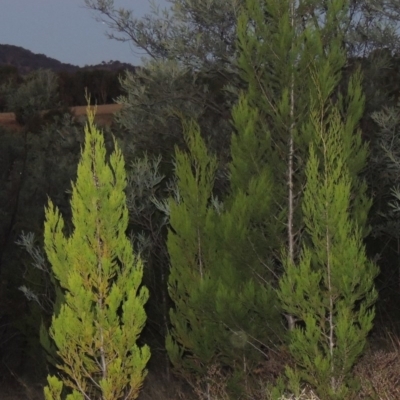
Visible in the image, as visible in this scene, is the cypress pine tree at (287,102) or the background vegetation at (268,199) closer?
the background vegetation at (268,199)

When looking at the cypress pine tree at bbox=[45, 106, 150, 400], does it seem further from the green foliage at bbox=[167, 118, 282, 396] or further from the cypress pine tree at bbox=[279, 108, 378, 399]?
the cypress pine tree at bbox=[279, 108, 378, 399]

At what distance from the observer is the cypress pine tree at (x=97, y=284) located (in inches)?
317

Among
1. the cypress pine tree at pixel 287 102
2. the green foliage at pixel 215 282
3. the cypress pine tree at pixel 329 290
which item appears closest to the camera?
the cypress pine tree at pixel 329 290

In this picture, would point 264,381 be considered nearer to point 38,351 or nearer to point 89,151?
point 89,151

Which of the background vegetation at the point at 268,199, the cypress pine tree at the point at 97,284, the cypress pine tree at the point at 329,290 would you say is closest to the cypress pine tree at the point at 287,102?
the background vegetation at the point at 268,199

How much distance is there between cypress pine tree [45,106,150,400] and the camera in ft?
26.4

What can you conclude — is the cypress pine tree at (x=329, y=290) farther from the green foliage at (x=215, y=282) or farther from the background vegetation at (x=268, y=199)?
the green foliage at (x=215, y=282)

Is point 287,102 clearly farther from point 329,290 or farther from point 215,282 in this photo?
point 329,290

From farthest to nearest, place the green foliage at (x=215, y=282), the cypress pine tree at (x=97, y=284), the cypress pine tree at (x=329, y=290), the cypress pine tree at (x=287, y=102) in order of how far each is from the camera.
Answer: the cypress pine tree at (x=287, y=102) → the green foliage at (x=215, y=282) → the cypress pine tree at (x=97, y=284) → the cypress pine tree at (x=329, y=290)

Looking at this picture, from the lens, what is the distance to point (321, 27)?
10281 millimetres

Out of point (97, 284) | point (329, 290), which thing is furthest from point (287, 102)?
point (97, 284)

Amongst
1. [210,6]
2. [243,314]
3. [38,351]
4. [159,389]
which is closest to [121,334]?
[243,314]

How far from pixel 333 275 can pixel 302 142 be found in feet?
7.06

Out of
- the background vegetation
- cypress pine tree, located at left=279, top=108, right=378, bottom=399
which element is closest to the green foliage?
the background vegetation
